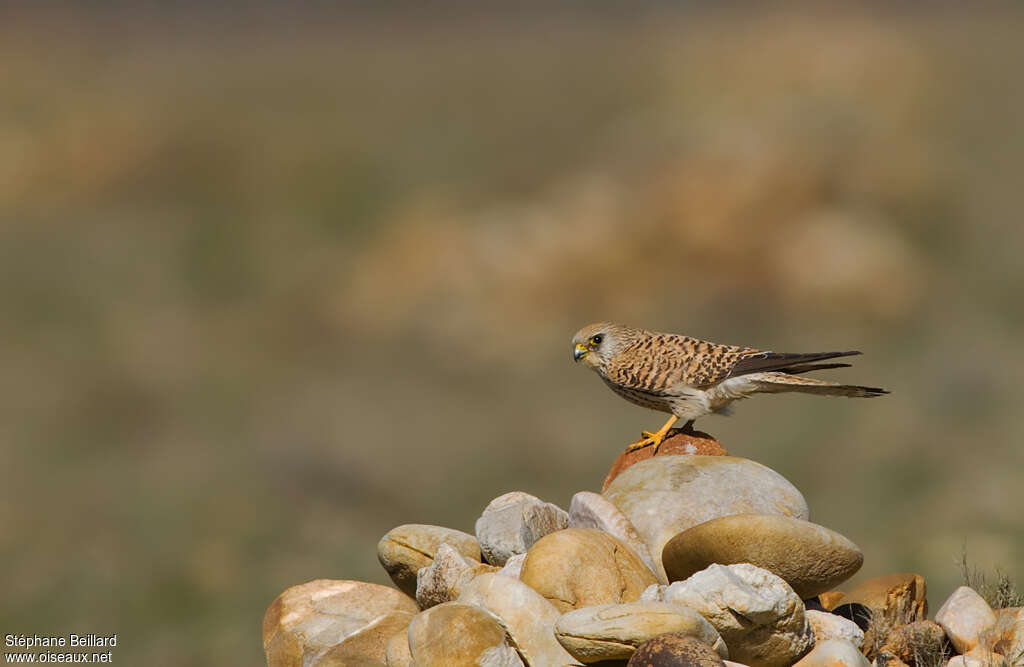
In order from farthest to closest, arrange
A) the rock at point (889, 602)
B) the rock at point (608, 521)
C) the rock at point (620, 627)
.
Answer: the rock at point (889, 602)
the rock at point (608, 521)
the rock at point (620, 627)

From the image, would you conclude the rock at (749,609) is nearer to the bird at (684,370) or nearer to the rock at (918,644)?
the rock at (918,644)

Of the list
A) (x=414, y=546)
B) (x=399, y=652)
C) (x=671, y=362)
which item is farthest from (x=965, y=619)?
(x=414, y=546)

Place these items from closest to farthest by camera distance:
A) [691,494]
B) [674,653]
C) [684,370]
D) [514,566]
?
[674,653] → [514,566] → [691,494] → [684,370]

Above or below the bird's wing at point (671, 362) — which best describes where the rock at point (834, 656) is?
below

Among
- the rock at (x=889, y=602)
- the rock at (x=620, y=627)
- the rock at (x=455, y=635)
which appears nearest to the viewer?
the rock at (x=620, y=627)

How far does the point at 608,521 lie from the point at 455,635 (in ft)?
5.01

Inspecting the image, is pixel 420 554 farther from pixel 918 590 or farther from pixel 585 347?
pixel 918 590

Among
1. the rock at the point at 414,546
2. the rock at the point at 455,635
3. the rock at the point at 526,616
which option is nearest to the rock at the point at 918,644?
the rock at the point at 526,616

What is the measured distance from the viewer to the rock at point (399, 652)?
23.8ft

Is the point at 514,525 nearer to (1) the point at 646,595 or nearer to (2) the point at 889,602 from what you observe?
(1) the point at 646,595

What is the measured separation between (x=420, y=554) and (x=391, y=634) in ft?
2.26

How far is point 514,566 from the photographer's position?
7.79 m

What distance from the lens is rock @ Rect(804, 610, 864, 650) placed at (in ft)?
24.5

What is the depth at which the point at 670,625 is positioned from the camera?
247 inches
